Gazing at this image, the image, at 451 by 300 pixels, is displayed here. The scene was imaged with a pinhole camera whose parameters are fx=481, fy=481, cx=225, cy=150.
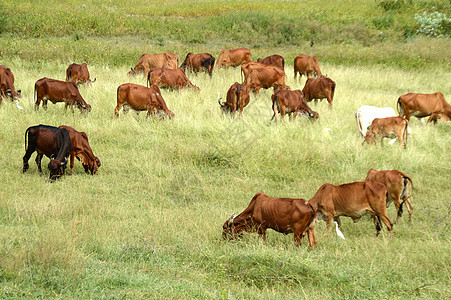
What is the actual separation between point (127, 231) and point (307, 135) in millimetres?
5237

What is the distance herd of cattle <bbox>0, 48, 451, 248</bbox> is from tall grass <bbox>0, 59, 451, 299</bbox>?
0.27 m

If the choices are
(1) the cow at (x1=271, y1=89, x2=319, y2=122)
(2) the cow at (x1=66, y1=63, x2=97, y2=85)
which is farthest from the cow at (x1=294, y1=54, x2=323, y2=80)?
(2) the cow at (x1=66, y1=63, x2=97, y2=85)

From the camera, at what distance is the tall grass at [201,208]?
4.76 metres

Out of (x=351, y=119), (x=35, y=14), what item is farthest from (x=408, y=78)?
(x=35, y=14)

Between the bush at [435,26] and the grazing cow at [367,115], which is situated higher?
the bush at [435,26]

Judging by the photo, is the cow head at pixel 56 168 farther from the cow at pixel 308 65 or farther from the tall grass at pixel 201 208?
the cow at pixel 308 65

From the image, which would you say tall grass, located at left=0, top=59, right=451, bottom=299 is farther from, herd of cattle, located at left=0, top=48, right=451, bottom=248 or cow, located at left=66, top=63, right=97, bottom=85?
cow, located at left=66, top=63, right=97, bottom=85

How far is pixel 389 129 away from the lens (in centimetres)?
970

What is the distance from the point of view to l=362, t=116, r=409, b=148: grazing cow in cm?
962

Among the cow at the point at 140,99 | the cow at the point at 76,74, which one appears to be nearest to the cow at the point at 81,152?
the cow at the point at 140,99

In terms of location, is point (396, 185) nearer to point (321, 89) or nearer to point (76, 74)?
point (321, 89)

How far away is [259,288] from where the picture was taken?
196 inches

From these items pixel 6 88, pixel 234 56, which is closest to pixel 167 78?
pixel 6 88

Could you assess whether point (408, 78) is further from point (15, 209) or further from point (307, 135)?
point (15, 209)
